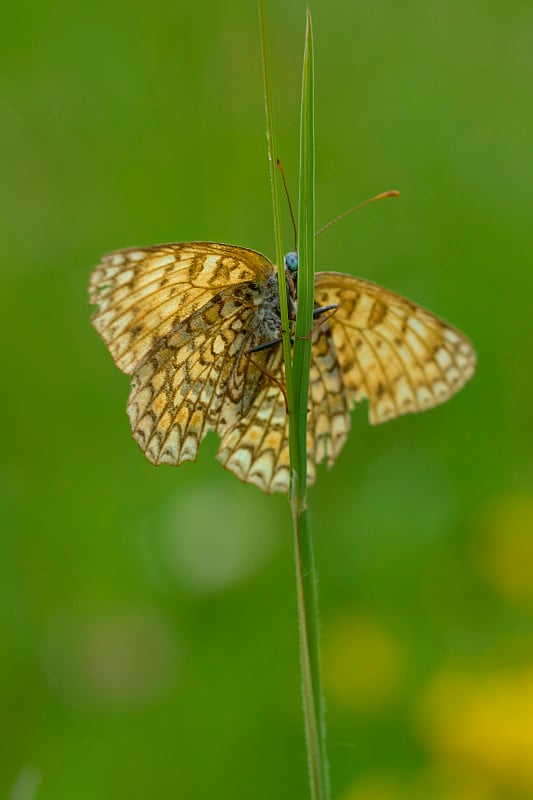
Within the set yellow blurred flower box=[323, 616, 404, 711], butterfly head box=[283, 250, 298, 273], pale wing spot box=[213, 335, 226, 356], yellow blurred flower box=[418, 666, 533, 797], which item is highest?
butterfly head box=[283, 250, 298, 273]

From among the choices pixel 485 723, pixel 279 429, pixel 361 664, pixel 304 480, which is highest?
pixel 279 429

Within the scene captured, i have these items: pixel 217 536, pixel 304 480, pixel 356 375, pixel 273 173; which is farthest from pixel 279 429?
pixel 217 536

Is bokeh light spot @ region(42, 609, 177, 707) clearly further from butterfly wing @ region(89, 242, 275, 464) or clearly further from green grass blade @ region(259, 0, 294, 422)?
green grass blade @ region(259, 0, 294, 422)

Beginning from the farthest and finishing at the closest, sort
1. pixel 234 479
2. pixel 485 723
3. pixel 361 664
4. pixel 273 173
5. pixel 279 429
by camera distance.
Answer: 1. pixel 234 479
2. pixel 361 664
3. pixel 485 723
4. pixel 279 429
5. pixel 273 173

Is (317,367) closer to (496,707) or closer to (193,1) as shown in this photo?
(496,707)

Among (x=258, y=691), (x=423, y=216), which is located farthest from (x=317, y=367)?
(x=423, y=216)

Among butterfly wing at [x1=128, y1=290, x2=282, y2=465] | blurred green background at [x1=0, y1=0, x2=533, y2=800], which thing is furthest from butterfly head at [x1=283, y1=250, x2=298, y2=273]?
blurred green background at [x1=0, y1=0, x2=533, y2=800]

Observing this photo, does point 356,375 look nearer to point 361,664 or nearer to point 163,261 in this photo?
point 163,261
